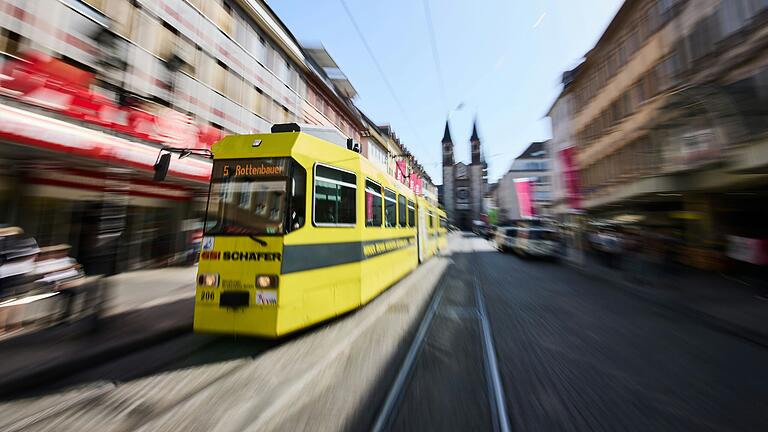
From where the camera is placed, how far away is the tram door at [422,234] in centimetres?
1133

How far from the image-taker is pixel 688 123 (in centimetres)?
1011

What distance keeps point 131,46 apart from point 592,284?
16792mm

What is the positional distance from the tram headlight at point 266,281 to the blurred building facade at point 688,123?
11.8 metres

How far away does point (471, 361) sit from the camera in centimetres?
346

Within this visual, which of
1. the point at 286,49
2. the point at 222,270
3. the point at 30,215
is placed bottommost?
the point at 222,270

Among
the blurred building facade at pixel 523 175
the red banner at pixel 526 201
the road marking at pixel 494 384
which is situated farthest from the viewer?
the blurred building facade at pixel 523 175

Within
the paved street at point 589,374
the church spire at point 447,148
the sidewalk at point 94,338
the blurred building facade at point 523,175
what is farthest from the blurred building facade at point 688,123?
the church spire at point 447,148

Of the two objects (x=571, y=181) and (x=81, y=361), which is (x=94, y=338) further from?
(x=571, y=181)

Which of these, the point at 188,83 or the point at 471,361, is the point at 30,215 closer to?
the point at 188,83

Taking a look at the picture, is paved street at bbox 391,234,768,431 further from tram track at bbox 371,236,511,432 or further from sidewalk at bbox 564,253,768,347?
sidewalk at bbox 564,253,768,347

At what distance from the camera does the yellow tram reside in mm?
3756

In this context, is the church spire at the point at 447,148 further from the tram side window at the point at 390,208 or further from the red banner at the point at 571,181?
the tram side window at the point at 390,208

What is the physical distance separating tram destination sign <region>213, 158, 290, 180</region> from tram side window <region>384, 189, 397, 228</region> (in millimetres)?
3072

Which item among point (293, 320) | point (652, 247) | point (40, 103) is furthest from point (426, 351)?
point (652, 247)
